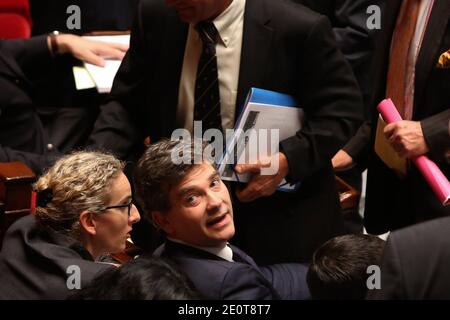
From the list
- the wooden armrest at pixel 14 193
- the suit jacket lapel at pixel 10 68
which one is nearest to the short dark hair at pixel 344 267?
the wooden armrest at pixel 14 193

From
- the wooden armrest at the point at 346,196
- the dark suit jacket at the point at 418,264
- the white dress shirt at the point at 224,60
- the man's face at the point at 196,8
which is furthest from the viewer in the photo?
the wooden armrest at the point at 346,196

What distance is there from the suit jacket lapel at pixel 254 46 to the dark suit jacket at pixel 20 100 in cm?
112

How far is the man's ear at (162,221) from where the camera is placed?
80.7 inches

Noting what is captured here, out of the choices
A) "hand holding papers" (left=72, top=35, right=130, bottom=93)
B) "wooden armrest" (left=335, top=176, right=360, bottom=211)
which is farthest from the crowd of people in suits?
"hand holding papers" (left=72, top=35, right=130, bottom=93)

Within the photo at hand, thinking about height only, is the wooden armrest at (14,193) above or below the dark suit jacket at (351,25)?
below

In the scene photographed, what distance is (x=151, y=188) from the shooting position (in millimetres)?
2053

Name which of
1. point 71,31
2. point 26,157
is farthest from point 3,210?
point 71,31

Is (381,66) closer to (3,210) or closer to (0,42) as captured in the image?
(3,210)

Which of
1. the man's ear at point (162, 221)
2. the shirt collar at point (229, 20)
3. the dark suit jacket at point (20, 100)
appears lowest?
the dark suit jacket at point (20, 100)

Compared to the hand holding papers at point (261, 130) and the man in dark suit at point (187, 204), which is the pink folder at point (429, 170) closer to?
the hand holding papers at point (261, 130)

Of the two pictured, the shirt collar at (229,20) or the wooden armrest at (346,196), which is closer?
the shirt collar at (229,20)

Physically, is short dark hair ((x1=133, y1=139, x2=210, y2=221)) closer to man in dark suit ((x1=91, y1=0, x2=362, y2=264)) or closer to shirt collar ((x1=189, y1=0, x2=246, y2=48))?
man in dark suit ((x1=91, y1=0, x2=362, y2=264))

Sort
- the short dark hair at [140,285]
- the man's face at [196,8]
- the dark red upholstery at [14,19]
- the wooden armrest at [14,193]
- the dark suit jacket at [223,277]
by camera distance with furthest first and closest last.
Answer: the dark red upholstery at [14,19]
the wooden armrest at [14,193]
the man's face at [196,8]
the dark suit jacket at [223,277]
the short dark hair at [140,285]

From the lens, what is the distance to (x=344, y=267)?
1.90 m
